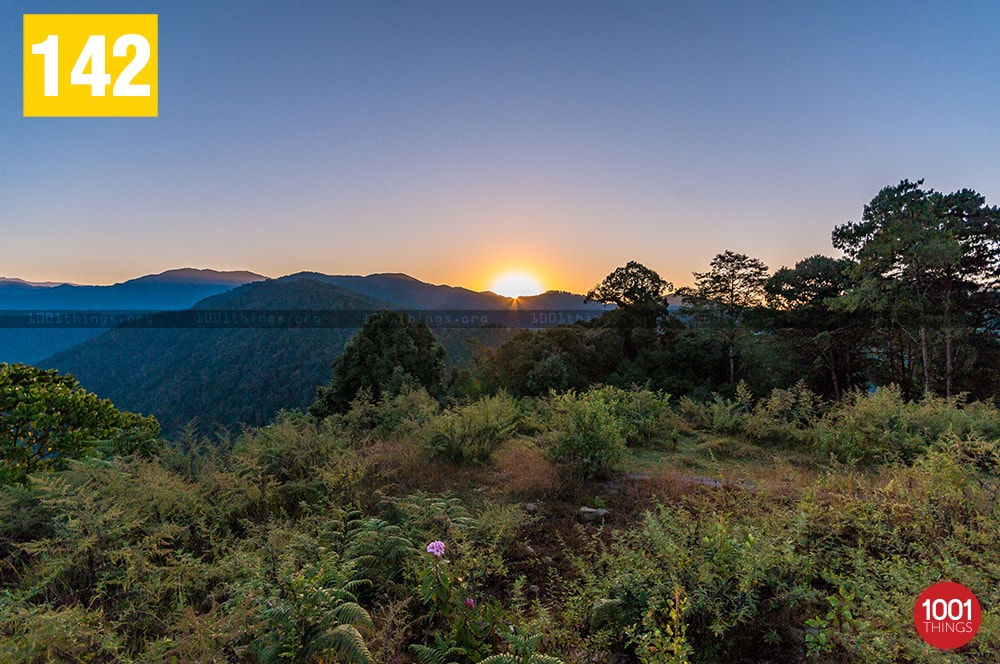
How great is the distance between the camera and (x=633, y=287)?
22.2 m

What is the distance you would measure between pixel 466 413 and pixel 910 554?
17.4 feet

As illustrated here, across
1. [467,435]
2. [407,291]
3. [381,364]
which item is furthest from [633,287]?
[407,291]

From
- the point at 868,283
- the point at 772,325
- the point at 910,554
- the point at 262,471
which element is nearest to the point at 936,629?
the point at 910,554

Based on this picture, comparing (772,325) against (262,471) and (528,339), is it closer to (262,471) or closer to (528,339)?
(528,339)

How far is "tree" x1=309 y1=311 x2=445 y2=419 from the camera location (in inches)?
663

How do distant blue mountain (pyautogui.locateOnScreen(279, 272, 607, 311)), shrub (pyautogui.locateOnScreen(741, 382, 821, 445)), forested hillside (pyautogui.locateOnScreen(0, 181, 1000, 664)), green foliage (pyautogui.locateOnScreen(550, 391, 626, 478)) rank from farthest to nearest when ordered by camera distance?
distant blue mountain (pyautogui.locateOnScreen(279, 272, 607, 311)) → shrub (pyautogui.locateOnScreen(741, 382, 821, 445)) → green foliage (pyautogui.locateOnScreen(550, 391, 626, 478)) → forested hillside (pyautogui.locateOnScreen(0, 181, 1000, 664))

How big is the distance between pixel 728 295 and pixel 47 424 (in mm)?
24001

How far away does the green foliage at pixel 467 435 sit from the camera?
6.21 m

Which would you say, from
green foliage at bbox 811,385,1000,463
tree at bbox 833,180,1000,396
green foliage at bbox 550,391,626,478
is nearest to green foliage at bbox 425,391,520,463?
green foliage at bbox 550,391,626,478

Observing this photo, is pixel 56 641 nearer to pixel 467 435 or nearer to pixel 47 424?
pixel 467 435

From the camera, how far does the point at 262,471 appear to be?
5188 mm

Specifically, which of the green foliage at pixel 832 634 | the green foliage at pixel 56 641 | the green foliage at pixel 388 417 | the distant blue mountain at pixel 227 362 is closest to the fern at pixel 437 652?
the green foliage at pixel 56 641

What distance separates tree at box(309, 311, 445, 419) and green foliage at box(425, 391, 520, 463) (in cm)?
963

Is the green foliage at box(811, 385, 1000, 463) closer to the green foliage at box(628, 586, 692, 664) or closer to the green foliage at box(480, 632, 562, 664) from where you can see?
the green foliage at box(628, 586, 692, 664)
